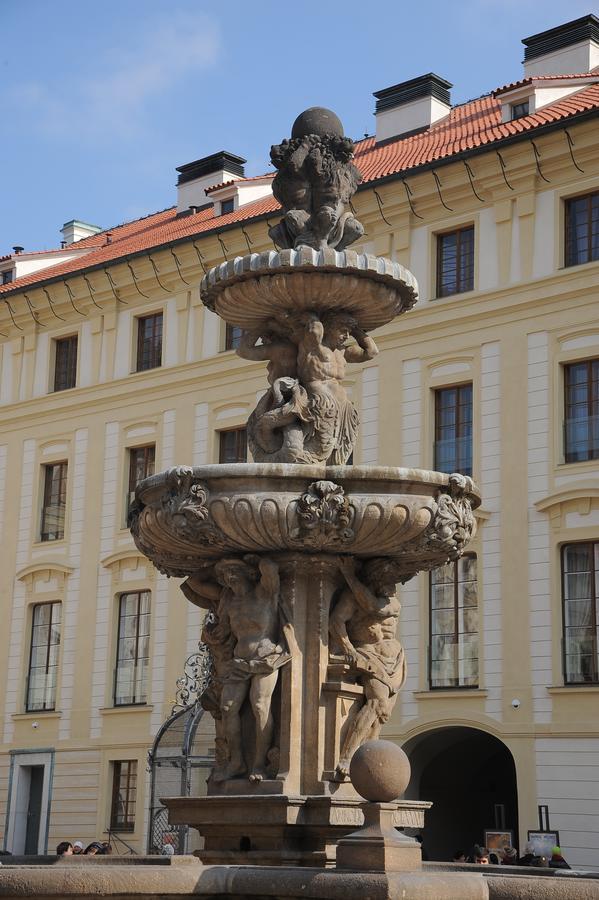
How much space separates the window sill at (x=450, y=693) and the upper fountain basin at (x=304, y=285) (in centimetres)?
1524

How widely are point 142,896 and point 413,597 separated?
18809 millimetres

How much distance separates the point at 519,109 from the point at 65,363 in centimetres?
1225

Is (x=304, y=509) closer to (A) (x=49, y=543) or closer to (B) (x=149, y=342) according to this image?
(B) (x=149, y=342)

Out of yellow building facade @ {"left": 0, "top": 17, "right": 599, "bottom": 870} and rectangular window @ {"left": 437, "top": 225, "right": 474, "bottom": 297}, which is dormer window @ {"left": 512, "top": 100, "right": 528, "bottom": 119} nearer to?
yellow building facade @ {"left": 0, "top": 17, "right": 599, "bottom": 870}

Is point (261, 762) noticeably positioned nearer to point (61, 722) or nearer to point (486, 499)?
point (486, 499)

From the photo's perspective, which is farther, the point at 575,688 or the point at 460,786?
the point at 460,786

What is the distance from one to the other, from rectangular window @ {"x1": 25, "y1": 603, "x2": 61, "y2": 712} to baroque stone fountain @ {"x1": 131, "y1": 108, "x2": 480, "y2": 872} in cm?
2275

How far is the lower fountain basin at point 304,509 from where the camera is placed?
9.01 m

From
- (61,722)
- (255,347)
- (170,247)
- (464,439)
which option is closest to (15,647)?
(61,722)

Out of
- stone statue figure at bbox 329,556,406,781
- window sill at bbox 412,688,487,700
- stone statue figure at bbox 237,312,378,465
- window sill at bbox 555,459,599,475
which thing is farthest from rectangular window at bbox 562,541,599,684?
stone statue figure at bbox 329,556,406,781

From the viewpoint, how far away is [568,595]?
24.1 m

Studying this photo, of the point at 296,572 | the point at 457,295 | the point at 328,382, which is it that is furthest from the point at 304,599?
the point at 457,295

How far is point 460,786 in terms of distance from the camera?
27.9 metres

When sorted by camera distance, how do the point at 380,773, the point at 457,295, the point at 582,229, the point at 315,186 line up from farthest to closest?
the point at 457,295 < the point at 582,229 < the point at 315,186 < the point at 380,773
